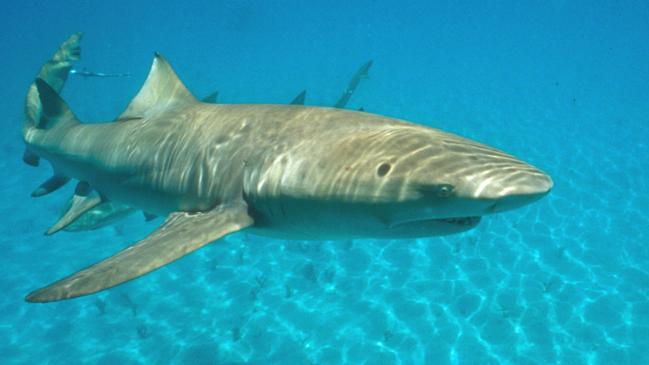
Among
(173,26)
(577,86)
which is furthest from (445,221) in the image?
(173,26)

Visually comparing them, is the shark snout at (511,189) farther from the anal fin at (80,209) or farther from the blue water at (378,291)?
the blue water at (378,291)

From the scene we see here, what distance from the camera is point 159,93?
567 centimetres

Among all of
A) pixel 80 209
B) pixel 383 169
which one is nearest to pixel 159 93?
pixel 80 209

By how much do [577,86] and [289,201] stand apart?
201 feet

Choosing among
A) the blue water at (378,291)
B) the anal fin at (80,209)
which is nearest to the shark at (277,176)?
the anal fin at (80,209)

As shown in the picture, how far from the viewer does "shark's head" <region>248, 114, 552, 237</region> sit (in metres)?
2.56

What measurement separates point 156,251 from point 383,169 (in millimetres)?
1772

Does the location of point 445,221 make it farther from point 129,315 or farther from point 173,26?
point 173,26

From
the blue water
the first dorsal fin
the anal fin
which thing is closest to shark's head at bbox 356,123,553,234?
the first dorsal fin

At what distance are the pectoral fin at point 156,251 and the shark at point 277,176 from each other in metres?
0.01

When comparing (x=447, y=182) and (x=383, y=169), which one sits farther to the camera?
(x=383, y=169)

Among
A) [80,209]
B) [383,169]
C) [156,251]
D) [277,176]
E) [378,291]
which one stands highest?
[383,169]

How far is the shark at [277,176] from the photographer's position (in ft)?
9.08

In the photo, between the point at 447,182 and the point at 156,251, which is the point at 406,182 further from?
the point at 156,251
